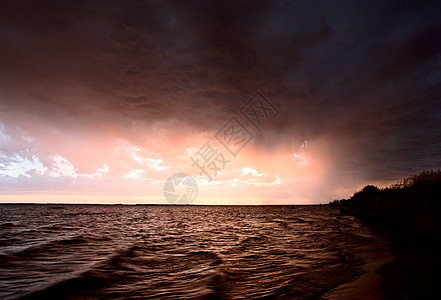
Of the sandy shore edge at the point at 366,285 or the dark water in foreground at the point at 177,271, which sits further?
the dark water in foreground at the point at 177,271

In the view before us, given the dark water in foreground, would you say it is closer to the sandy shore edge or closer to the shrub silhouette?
the sandy shore edge

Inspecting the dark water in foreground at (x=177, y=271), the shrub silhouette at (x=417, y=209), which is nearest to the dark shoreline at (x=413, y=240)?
the shrub silhouette at (x=417, y=209)

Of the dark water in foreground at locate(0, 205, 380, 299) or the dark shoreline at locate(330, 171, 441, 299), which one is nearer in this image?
the dark shoreline at locate(330, 171, 441, 299)

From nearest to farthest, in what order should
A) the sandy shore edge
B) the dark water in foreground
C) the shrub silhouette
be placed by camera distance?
the sandy shore edge, the dark water in foreground, the shrub silhouette

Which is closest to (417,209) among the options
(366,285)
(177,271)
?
(366,285)

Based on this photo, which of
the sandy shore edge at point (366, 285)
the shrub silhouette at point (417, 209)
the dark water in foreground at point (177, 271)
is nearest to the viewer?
the sandy shore edge at point (366, 285)

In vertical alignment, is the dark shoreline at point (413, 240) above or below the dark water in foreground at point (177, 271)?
above

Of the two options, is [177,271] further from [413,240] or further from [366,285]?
[413,240]

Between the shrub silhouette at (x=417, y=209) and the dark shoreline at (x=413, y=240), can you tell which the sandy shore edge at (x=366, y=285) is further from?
the shrub silhouette at (x=417, y=209)

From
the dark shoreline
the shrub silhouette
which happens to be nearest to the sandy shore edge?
the dark shoreline

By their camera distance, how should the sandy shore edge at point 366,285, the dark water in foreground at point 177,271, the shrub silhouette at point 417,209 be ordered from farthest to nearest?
the shrub silhouette at point 417,209 → the dark water in foreground at point 177,271 → the sandy shore edge at point 366,285

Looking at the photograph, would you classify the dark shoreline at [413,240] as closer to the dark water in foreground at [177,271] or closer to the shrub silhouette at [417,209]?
the shrub silhouette at [417,209]

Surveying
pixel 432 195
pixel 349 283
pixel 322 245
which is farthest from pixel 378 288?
pixel 432 195

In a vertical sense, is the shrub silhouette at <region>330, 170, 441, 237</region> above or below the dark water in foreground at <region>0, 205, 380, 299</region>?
above
